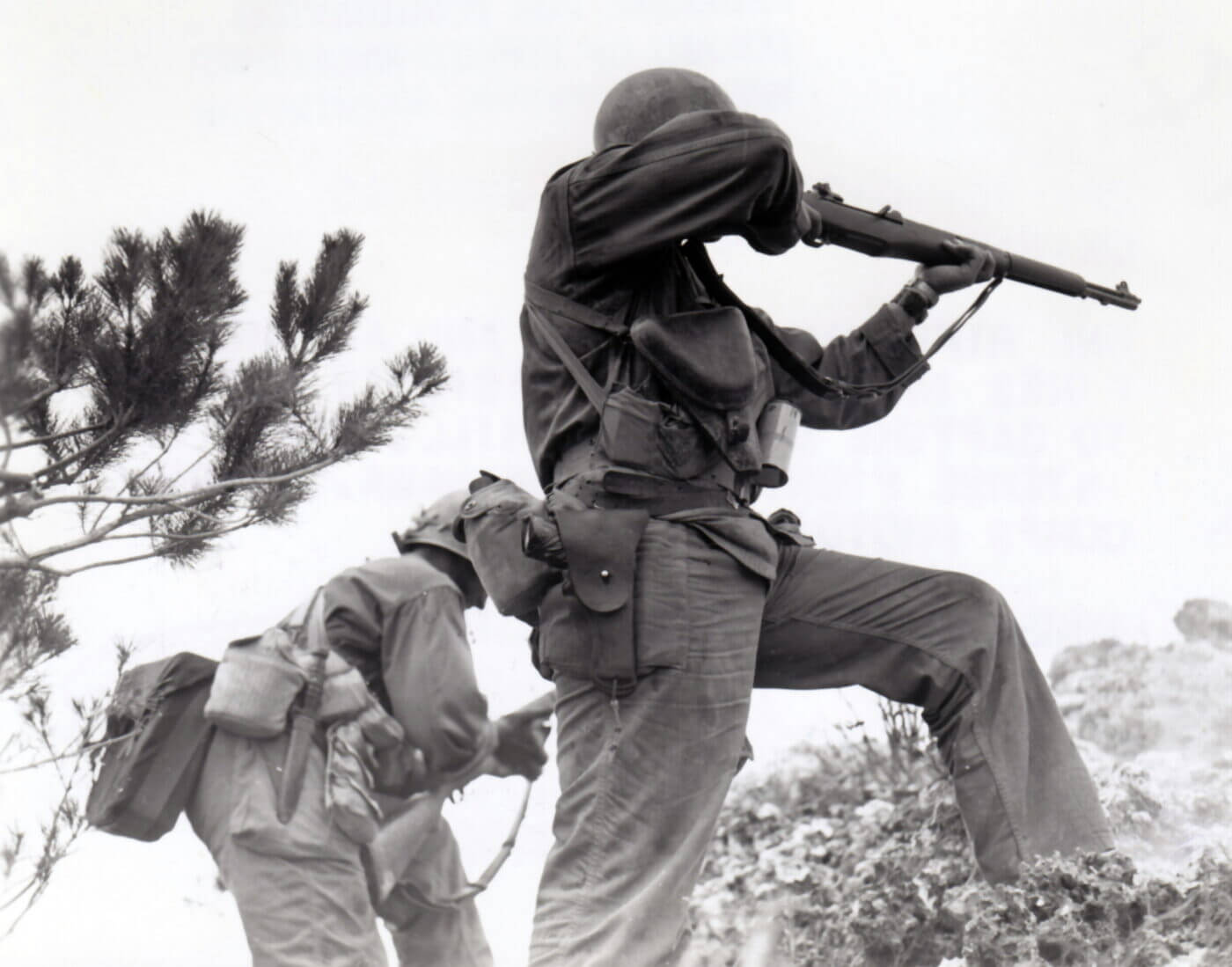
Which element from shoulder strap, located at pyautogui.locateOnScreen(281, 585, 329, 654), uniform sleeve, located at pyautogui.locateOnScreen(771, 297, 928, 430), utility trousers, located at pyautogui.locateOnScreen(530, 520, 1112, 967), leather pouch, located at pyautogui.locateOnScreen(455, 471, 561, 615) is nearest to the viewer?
utility trousers, located at pyautogui.locateOnScreen(530, 520, 1112, 967)

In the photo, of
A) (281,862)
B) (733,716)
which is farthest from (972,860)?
(281,862)

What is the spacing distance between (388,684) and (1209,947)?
1528mm

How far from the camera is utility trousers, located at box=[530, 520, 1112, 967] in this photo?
7.68ft

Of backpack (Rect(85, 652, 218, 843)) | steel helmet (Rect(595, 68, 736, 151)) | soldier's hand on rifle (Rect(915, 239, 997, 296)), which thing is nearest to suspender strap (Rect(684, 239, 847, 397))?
steel helmet (Rect(595, 68, 736, 151))

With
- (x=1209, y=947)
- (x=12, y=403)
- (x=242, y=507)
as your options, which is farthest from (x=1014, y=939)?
(x=12, y=403)

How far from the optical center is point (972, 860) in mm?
2773

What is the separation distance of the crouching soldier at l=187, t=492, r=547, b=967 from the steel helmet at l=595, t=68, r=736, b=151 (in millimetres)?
1004

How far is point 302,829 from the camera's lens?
2.99m

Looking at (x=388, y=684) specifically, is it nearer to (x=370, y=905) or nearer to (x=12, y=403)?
(x=370, y=905)

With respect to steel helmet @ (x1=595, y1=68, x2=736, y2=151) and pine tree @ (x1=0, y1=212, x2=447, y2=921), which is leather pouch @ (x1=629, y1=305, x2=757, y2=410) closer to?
steel helmet @ (x1=595, y1=68, x2=736, y2=151)

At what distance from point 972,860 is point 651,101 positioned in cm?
143

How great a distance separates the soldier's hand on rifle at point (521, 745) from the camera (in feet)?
10.7

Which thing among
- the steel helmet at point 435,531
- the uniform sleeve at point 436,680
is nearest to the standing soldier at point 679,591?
the uniform sleeve at point 436,680

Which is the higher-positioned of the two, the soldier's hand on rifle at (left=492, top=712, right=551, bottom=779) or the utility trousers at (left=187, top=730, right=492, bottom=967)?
the soldier's hand on rifle at (left=492, top=712, right=551, bottom=779)
